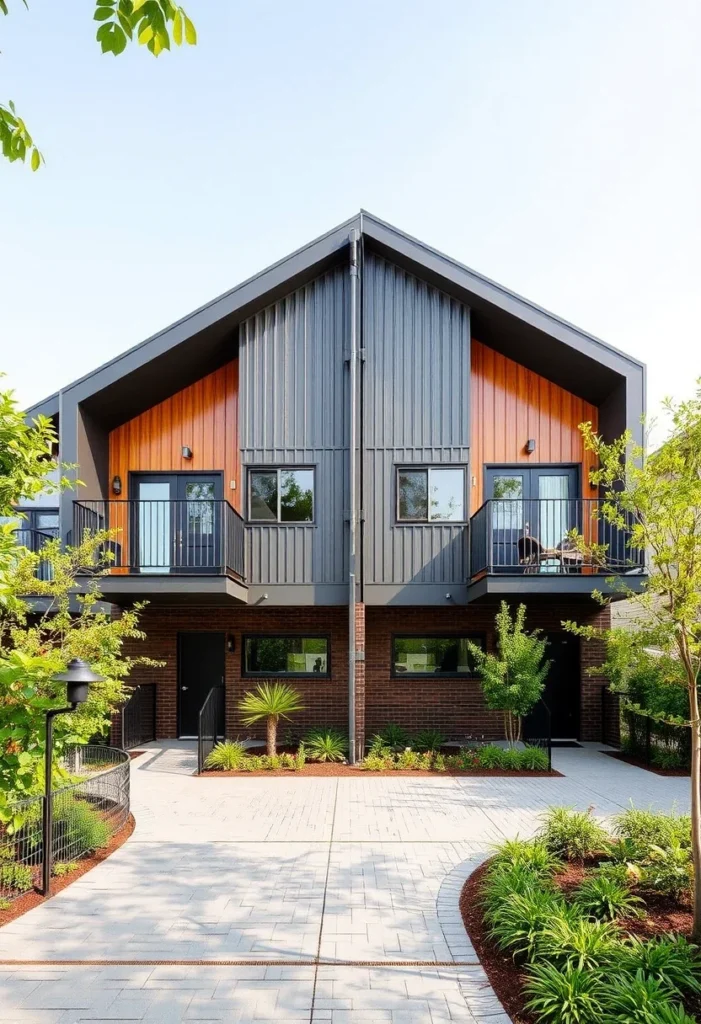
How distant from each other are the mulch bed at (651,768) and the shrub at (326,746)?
4883mm

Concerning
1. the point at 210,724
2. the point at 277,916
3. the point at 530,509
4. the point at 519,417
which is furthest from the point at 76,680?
the point at 519,417

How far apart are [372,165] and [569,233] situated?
3.36m

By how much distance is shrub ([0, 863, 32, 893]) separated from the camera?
5656 mm

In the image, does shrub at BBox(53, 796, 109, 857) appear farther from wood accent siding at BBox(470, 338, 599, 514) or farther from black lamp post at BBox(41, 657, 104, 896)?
wood accent siding at BBox(470, 338, 599, 514)

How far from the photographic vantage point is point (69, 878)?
5.96m

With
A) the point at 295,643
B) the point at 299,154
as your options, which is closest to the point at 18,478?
the point at 299,154

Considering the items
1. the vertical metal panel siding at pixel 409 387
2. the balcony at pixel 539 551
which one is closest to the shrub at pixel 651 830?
the balcony at pixel 539 551

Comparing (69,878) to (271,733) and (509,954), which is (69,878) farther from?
(271,733)

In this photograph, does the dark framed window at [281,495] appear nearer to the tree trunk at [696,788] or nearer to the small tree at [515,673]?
the small tree at [515,673]

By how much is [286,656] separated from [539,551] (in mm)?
5489

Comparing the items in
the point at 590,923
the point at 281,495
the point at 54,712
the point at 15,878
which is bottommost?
the point at 15,878

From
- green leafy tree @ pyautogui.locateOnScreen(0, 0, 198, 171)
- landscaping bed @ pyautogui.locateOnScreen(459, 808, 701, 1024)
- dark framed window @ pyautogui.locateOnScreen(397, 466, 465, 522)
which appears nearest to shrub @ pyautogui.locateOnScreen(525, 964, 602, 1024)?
landscaping bed @ pyautogui.locateOnScreen(459, 808, 701, 1024)

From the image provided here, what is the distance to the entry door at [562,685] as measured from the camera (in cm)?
1329

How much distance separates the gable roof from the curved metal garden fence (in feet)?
22.4
